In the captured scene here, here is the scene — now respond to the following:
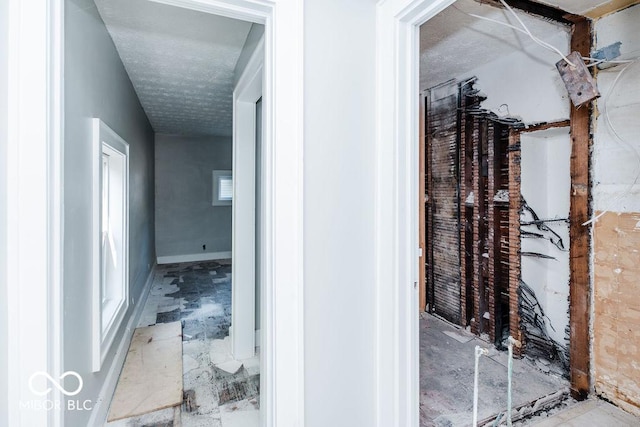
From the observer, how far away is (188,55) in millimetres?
2773

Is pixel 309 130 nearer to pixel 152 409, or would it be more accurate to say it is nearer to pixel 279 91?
pixel 279 91

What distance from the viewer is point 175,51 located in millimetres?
2697

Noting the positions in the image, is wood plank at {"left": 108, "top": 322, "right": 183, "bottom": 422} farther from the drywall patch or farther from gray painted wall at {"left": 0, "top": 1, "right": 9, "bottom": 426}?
the drywall patch

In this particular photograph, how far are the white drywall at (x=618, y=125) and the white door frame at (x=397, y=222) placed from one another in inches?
66.8

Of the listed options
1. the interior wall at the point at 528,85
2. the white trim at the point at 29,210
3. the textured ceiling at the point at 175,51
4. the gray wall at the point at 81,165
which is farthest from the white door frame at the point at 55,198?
the interior wall at the point at 528,85

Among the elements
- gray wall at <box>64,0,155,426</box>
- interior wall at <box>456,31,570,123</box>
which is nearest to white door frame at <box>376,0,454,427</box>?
gray wall at <box>64,0,155,426</box>

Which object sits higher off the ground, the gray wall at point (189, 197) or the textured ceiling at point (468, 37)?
the textured ceiling at point (468, 37)

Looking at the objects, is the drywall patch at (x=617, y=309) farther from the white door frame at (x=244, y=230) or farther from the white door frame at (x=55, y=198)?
the white door frame at (x=244, y=230)

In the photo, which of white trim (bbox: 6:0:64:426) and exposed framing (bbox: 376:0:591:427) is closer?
white trim (bbox: 6:0:64:426)

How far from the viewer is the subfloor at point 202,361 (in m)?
2.03

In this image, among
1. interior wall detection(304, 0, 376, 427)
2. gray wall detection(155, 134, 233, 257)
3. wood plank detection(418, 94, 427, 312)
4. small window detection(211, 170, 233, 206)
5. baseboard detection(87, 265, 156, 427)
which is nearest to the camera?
interior wall detection(304, 0, 376, 427)

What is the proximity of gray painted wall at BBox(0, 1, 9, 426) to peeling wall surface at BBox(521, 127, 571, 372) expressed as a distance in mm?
3171

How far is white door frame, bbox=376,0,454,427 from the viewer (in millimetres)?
1305

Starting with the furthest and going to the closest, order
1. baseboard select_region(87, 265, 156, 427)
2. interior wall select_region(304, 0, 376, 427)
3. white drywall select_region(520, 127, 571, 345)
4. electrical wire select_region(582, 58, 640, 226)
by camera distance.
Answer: white drywall select_region(520, 127, 571, 345) → electrical wire select_region(582, 58, 640, 226) → baseboard select_region(87, 265, 156, 427) → interior wall select_region(304, 0, 376, 427)
